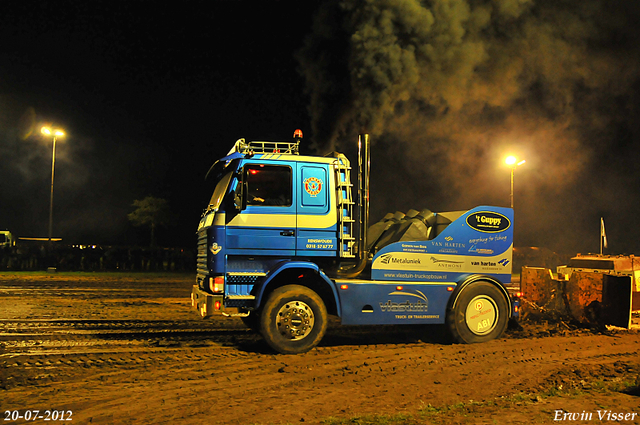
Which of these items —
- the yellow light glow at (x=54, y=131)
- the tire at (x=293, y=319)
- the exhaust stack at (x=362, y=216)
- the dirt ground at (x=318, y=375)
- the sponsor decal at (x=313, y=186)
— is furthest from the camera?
the yellow light glow at (x=54, y=131)

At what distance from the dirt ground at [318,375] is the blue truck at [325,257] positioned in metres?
0.59

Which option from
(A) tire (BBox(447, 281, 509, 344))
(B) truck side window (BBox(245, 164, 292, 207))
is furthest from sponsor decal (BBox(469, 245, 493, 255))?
(B) truck side window (BBox(245, 164, 292, 207))

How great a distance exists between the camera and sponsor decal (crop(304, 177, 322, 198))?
7.20 meters

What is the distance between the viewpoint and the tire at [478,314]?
758 centimetres

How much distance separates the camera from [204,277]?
7113 millimetres

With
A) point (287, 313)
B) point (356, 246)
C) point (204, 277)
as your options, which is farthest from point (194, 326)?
point (356, 246)

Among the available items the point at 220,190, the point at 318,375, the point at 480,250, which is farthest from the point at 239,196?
the point at 480,250

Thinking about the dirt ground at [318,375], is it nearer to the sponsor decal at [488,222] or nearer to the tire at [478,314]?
the tire at [478,314]

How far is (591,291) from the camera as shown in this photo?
905 centimetres

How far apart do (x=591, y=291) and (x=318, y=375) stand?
21.2ft

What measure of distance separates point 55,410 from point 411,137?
77.5ft

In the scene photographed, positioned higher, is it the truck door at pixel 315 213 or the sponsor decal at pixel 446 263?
the truck door at pixel 315 213

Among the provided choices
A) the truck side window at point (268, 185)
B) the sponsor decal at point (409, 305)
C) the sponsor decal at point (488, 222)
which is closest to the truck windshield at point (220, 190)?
the truck side window at point (268, 185)
